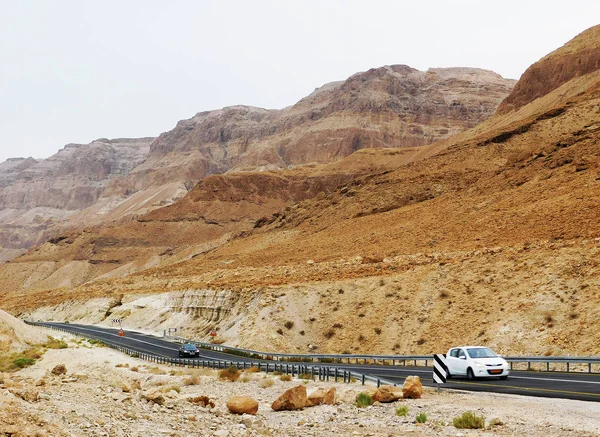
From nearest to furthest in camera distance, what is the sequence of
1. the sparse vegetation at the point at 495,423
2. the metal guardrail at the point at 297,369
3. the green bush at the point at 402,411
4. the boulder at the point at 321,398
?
the sparse vegetation at the point at 495,423 < the green bush at the point at 402,411 < the boulder at the point at 321,398 < the metal guardrail at the point at 297,369

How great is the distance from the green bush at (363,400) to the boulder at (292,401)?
58.3 inches

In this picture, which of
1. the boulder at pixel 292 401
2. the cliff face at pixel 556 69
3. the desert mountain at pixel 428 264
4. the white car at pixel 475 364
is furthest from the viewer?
the cliff face at pixel 556 69

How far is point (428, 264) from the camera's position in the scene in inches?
1879

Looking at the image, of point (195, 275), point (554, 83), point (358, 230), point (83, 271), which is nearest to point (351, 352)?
point (358, 230)

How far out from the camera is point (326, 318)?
145 feet

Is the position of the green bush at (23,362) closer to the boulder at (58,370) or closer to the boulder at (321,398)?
the boulder at (58,370)

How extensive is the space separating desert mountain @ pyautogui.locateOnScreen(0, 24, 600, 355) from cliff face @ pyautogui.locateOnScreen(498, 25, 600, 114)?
1550 mm

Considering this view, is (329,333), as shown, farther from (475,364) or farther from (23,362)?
(475,364)

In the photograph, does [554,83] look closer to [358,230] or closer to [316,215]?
[316,215]

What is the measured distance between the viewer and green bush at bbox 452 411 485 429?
14.8 m

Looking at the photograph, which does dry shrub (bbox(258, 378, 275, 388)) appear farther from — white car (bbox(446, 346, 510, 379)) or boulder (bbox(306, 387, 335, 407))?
white car (bbox(446, 346, 510, 379))

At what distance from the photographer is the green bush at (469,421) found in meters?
14.8

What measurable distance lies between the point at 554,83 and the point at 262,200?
7064 cm

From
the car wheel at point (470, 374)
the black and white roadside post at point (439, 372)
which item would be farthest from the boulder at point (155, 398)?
the car wheel at point (470, 374)
